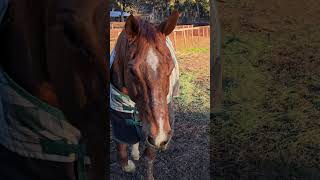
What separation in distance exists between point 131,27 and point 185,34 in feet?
1.12

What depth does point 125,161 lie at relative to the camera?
270 centimetres

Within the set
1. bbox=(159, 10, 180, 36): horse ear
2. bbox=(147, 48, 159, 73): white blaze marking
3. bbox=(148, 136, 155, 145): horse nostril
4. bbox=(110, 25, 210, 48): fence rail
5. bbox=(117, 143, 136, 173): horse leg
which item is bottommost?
bbox=(117, 143, 136, 173): horse leg

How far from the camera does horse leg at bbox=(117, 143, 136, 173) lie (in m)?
2.66

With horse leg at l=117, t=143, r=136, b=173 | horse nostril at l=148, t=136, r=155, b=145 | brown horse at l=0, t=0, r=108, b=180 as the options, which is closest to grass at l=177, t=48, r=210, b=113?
horse nostril at l=148, t=136, r=155, b=145

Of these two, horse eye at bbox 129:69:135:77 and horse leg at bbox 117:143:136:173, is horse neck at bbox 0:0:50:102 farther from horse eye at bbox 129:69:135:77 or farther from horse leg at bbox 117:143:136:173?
horse leg at bbox 117:143:136:173

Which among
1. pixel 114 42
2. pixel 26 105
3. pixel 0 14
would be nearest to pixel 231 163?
pixel 114 42

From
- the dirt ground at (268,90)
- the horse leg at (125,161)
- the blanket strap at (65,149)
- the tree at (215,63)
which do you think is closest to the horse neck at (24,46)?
the blanket strap at (65,149)

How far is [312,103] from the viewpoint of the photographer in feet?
10.0

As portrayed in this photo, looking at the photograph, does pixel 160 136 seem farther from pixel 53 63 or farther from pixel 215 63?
pixel 53 63

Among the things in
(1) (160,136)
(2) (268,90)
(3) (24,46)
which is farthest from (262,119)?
(3) (24,46)

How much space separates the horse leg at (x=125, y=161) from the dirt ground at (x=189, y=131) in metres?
0.03

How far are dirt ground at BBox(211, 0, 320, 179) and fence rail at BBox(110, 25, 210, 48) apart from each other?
0.92 ft

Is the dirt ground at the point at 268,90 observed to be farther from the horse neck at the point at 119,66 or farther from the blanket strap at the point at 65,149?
the blanket strap at the point at 65,149

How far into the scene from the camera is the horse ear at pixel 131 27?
2443 mm
